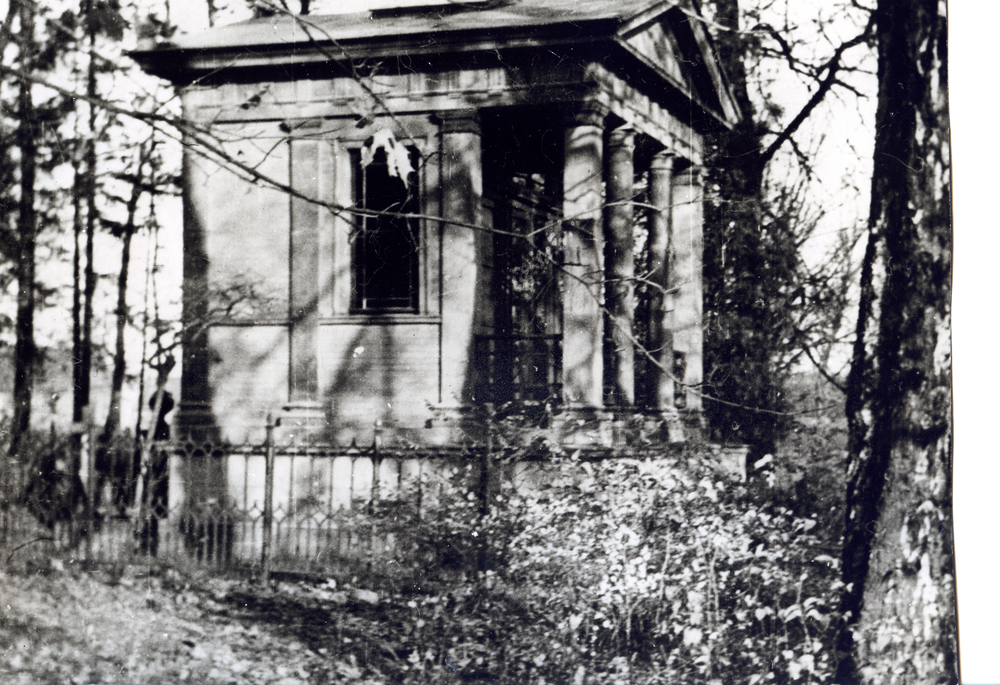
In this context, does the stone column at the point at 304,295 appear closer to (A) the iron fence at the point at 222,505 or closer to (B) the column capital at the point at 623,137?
(A) the iron fence at the point at 222,505

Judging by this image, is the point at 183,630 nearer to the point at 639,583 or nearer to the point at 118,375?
the point at 118,375

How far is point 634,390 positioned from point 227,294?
248 centimetres

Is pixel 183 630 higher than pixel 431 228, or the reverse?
pixel 431 228

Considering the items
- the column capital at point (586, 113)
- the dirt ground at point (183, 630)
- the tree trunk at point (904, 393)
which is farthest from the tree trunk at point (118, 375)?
the tree trunk at point (904, 393)

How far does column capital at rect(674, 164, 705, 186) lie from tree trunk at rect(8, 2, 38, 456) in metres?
3.98

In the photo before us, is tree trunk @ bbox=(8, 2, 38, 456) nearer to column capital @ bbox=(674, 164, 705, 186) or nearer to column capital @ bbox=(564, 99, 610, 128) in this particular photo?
column capital @ bbox=(564, 99, 610, 128)

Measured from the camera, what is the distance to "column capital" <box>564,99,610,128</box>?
14.5 feet

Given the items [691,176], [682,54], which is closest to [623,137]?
[691,176]

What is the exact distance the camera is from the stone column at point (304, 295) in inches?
175

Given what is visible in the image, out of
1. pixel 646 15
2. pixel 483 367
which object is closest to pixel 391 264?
pixel 483 367

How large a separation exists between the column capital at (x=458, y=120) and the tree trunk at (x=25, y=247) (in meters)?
2.57

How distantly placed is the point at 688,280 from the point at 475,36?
1.87 m

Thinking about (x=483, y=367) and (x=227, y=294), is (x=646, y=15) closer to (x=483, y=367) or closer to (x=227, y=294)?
(x=483, y=367)

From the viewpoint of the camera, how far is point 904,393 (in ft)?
13.6
